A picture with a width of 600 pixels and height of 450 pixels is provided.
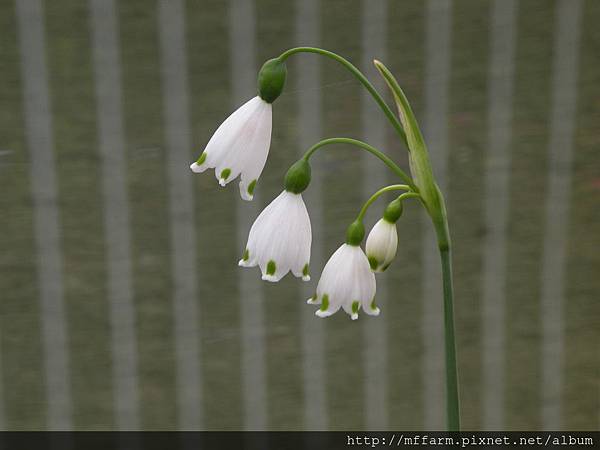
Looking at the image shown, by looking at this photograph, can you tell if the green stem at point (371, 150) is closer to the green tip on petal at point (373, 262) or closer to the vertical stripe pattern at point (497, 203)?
the green tip on petal at point (373, 262)

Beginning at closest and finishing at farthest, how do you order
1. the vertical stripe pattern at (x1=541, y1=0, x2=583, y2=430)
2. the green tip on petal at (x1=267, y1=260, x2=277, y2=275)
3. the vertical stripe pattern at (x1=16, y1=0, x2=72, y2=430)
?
the green tip on petal at (x1=267, y1=260, x2=277, y2=275) < the vertical stripe pattern at (x1=16, y1=0, x2=72, y2=430) < the vertical stripe pattern at (x1=541, y1=0, x2=583, y2=430)

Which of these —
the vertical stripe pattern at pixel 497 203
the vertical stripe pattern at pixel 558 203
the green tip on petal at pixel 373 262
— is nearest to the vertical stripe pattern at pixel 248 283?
the vertical stripe pattern at pixel 497 203

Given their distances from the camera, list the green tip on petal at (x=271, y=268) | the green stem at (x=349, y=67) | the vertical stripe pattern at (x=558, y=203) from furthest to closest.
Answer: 1. the vertical stripe pattern at (x=558, y=203)
2. the green tip on petal at (x=271, y=268)
3. the green stem at (x=349, y=67)

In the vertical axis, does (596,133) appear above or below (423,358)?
above

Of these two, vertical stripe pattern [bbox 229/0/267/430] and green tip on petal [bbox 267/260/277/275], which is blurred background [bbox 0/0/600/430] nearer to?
vertical stripe pattern [bbox 229/0/267/430]

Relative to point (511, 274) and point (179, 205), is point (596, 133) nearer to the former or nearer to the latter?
point (511, 274)

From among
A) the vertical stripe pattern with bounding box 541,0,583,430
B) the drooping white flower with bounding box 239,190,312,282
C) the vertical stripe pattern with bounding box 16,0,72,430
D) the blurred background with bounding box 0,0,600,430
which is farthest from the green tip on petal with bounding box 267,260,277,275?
the vertical stripe pattern with bounding box 541,0,583,430

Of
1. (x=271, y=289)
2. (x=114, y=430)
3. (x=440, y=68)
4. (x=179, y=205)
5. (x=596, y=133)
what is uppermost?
(x=440, y=68)

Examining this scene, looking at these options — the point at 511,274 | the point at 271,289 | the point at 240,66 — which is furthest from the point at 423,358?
the point at 240,66
